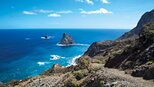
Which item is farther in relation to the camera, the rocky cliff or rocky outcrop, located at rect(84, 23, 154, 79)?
rocky outcrop, located at rect(84, 23, 154, 79)

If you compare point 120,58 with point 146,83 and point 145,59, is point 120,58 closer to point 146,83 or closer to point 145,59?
point 145,59

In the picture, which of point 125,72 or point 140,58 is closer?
point 125,72

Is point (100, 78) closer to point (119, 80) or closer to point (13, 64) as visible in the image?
point (119, 80)

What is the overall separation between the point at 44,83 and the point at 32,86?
244cm

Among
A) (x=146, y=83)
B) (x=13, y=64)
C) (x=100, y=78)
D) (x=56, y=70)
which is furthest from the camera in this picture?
(x=13, y=64)

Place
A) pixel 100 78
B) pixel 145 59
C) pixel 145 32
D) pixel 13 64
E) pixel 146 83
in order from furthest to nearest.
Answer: pixel 13 64
pixel 145 32
pixel 145 59
pixel 100 78
pixel 146 83

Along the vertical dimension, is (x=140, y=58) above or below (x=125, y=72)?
above

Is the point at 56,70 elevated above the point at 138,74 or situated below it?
below

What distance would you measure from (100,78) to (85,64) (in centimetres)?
1496

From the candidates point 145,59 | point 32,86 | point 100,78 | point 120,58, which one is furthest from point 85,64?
point 100,78

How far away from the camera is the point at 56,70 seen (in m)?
56.0

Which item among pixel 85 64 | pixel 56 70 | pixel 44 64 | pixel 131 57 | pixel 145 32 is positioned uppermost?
pixel 145 32

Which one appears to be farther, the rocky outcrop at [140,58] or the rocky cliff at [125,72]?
the rocky outcrop at [140,58]

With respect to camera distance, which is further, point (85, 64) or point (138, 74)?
point (85, 64)
